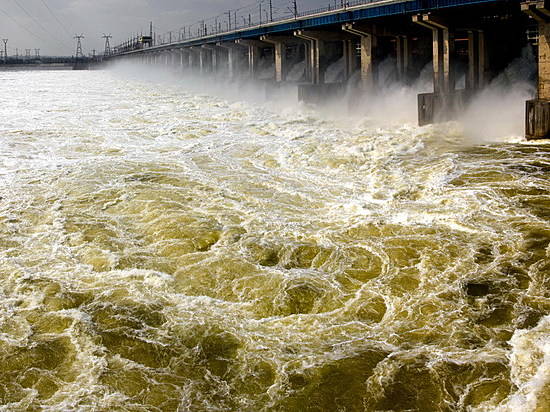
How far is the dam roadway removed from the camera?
23.2m

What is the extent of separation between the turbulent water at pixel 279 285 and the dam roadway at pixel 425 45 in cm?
804

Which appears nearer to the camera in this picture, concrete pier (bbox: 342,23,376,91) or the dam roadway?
the dam roadway

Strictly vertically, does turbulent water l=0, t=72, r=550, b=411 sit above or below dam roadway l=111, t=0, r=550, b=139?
below

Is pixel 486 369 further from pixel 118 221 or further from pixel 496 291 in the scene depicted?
pixel 118 221

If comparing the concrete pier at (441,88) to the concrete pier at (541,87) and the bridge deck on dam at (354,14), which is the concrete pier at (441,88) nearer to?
the bridge deck on dam at (354,14)

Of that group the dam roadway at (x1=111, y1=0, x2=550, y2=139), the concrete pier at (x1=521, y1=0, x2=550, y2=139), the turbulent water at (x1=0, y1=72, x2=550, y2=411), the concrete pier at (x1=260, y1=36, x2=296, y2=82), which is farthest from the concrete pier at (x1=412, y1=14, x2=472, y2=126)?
the concrete pier at (x1=260, y1=36, x2=296, y2=82)

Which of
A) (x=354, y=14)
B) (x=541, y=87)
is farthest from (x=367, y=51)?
(x=541, y=87)

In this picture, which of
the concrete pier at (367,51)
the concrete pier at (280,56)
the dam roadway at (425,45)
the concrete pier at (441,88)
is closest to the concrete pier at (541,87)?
the dam roadway at (425,45)

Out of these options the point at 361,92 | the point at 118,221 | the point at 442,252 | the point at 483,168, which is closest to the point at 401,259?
the point at 442,252

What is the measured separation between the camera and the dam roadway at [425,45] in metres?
23.2

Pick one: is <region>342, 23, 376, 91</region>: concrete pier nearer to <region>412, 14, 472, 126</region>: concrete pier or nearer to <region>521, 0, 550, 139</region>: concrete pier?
<region>412, 14, 472, 126</region>: concrete pier

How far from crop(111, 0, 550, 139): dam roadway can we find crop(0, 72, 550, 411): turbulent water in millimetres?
8037

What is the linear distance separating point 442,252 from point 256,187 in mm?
6541

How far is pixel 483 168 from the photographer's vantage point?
1552cm
